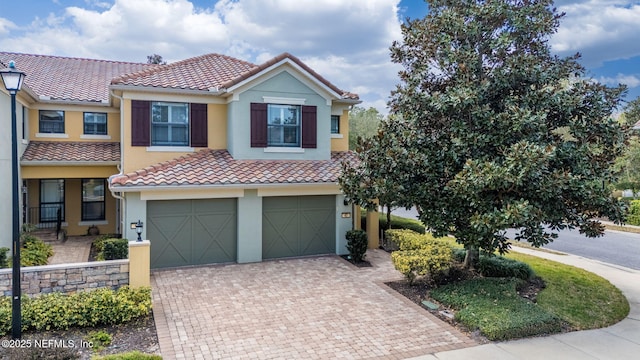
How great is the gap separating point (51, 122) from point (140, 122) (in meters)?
6.38

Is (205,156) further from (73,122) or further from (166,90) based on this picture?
(73,122)

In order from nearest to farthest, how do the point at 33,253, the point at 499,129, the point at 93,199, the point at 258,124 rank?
the point at 499,129, the point at 33,253, the point at 258,124, the point at 93,199

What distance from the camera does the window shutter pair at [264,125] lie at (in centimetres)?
1559

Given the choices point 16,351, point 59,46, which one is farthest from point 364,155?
point 59,46

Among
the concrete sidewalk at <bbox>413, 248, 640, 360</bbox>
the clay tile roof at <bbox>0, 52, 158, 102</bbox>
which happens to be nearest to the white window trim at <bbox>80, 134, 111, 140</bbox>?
the clay tile roof at <bbox>0, 52, 158, 102</bbox>

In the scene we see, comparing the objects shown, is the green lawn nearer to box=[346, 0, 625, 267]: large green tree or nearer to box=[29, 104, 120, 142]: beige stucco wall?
box=[346, 0, 625, 267]: large green tree

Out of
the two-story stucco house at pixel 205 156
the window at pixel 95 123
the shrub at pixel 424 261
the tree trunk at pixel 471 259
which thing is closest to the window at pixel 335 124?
the two-story stucco house at pixel 205 156

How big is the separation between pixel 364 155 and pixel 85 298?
7.73m

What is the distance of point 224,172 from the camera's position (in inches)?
565

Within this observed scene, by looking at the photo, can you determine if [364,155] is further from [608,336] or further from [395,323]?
[608,336]

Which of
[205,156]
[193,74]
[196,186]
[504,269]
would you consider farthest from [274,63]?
[504,269]

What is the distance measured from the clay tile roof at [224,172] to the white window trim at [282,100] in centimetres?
223

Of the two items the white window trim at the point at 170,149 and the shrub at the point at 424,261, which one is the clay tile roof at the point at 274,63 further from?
the shrub at the point at 424,261

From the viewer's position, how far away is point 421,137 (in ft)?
38.2
